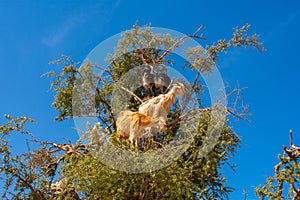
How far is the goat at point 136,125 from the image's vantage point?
5.98 meters

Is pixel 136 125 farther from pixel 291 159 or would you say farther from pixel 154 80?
pixel 291 159

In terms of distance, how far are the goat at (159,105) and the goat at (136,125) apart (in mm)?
72

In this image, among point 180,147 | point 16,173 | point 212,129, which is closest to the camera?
point 16,173

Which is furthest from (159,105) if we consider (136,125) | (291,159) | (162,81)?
(291,159)

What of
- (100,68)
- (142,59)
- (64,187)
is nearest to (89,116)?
(100,68)

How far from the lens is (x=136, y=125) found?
5.99m

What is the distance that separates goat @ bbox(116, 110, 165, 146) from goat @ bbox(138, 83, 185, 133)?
72 millimetres

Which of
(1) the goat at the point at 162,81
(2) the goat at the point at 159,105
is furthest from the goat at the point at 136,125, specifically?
(1) the goat at the point at 162,81

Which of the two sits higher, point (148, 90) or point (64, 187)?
point (148, 90)

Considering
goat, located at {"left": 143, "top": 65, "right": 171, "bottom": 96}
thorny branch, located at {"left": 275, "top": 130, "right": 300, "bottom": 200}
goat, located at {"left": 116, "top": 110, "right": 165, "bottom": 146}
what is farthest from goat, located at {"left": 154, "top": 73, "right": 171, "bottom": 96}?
thorny branch, located at {"left": 275, "top": 130, "right": 300, "bottom": 200}

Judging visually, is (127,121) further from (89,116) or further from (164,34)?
(164,34)

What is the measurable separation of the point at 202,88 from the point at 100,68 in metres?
1.79

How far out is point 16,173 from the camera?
5180mm

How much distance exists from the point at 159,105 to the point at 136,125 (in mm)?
457
